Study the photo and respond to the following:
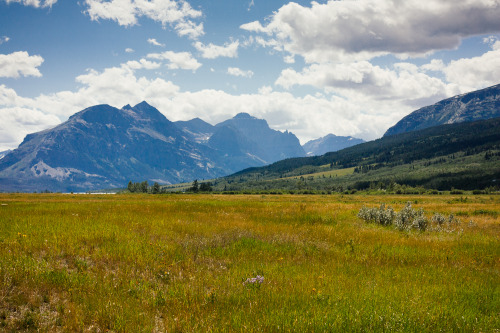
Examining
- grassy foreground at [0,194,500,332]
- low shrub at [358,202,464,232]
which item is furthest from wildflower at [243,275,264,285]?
low shrub at [358,202,464,232]

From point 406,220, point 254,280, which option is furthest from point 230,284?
A: point 406,220

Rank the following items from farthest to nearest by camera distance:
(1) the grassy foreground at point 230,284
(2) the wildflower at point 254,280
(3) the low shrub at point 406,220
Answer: (3) the low shrub at point 406,220 → (2) the wildflower at point 254,280 → (1) the grassy foreground at point 230,284

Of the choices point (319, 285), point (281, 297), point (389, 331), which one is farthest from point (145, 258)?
point (389, 331)

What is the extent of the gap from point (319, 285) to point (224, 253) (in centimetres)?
370

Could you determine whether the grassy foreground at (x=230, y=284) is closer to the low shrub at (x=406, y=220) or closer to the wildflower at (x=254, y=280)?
the wildflower at (x=254, y=280)

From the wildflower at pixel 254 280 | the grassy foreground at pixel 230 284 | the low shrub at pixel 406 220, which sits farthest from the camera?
the low shrub at pixel 406 220

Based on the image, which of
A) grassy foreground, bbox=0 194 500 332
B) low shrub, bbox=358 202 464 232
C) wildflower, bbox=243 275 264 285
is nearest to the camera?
grassy foreground, bbox=0 194 500 332

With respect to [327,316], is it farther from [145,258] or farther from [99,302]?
[145,258]

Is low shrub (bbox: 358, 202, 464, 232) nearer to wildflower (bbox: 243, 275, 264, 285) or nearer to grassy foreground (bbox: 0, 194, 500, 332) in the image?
grassy foreground (bbox: 0, 194, 500, 332)

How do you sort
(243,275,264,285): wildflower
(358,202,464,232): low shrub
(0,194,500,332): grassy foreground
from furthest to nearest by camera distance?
1. (358,202,464,232): low shrub
2. (243,275,264,285): wildflower
3. (0,194,500,332): grassy foreground

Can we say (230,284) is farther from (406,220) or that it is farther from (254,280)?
(406,220)

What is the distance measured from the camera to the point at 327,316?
4.92 meters

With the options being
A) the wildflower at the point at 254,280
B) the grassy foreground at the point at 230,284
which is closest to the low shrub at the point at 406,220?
the grassy foreground at the point at 230,284

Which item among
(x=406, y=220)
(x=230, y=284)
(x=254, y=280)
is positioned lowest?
(x=406, y=220)
